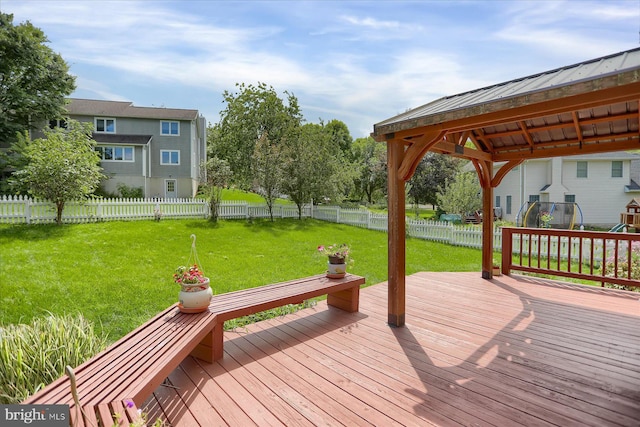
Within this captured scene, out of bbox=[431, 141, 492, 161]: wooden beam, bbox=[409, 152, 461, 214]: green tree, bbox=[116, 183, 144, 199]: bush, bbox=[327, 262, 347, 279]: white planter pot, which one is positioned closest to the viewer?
bbox=[431, 141, 492, 161]: wooden beam

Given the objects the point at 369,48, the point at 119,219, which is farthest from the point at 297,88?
the point at 369,48

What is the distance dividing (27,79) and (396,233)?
2474 cm

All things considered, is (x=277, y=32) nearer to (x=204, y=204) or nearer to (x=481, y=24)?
(x=481, y=24)

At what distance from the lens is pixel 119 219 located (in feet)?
41.9

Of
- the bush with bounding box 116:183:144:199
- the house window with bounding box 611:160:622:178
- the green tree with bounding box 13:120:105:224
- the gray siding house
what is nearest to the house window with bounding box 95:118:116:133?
the gray siding house

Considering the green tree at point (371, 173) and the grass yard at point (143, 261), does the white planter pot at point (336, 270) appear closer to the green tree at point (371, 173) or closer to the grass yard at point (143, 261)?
the grass yard at point (143, 261)

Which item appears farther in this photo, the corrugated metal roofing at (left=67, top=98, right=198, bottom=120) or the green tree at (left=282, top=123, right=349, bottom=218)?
the corrugated metal roofing at (left=67, top=98, right=198, bottom=120)

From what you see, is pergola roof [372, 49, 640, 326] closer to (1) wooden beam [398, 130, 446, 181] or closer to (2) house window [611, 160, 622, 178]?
(1) wooden beam [398, 130, 446, 181]

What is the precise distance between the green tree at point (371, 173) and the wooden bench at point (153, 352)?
21.8 meters

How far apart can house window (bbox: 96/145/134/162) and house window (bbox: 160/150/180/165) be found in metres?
1.92

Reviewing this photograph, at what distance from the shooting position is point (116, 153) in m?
20.9

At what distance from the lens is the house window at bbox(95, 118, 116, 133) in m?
21.8

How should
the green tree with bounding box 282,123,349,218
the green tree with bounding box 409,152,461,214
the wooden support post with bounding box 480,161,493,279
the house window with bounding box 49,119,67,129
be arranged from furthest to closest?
1. the green tree with bounding box 409,152,461,214
2. the house window with bounding box 49,119,67,129
3. the green tree with bounding box 282,123,349,218
4. the wooden support post with bounding box 480,161,493,279

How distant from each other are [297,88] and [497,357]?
23619mm
